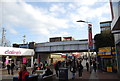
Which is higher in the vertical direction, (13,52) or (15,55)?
(13,52)

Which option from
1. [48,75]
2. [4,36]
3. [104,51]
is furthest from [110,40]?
[4,36]

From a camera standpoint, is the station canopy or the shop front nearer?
the station canopy

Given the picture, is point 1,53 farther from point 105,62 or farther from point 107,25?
point 107,25

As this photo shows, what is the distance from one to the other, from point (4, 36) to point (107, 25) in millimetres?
52564

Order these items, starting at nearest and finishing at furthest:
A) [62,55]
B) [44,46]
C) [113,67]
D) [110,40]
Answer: [113,67]
[110,40]
[44,46]
[62,55]

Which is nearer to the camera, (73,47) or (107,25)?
(73,47)

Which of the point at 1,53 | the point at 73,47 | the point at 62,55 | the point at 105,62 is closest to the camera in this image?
the point at 105,62

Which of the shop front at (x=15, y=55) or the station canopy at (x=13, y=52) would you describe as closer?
the station canopy at (x=13, y=52)

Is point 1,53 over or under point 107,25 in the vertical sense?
under

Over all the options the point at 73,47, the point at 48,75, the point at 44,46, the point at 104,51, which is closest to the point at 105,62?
the point at 104,51

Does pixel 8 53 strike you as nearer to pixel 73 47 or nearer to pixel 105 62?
pixel 73 47

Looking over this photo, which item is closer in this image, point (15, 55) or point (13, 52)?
point (13, 52)

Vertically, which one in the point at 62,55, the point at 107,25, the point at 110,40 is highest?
the point at 107,25

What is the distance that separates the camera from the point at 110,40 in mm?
26250
